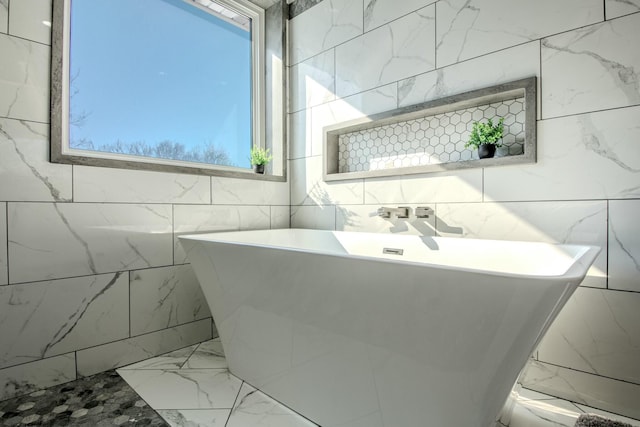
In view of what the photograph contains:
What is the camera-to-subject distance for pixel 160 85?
2.28 meters

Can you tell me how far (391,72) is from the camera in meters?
2.14

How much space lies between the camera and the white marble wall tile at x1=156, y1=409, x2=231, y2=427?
53.2 inches

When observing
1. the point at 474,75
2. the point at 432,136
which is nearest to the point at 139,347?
the point at 432,136

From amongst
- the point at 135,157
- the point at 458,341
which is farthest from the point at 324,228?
the point at 458,341

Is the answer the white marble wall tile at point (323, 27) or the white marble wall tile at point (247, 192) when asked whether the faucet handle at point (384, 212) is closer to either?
the white marble wall tile at point (247, 192)

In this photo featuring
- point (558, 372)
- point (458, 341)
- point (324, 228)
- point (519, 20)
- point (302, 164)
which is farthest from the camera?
point (302, 164)

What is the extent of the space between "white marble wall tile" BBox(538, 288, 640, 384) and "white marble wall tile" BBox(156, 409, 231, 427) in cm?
140

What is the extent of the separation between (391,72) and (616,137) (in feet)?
3.84

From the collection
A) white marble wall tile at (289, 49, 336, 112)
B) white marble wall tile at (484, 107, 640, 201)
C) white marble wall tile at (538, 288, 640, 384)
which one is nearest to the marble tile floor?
white marble wall tile at (538, 288, 640, 384)

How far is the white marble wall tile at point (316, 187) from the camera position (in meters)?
2.38

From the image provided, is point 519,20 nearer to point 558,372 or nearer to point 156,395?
point 558,372

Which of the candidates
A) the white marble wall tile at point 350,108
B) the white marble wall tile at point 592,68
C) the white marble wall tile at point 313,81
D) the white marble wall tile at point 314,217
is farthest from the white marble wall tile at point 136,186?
the white marble wall tile at point 592,68

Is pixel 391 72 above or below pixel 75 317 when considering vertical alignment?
above

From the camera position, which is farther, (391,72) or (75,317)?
(391,72)
